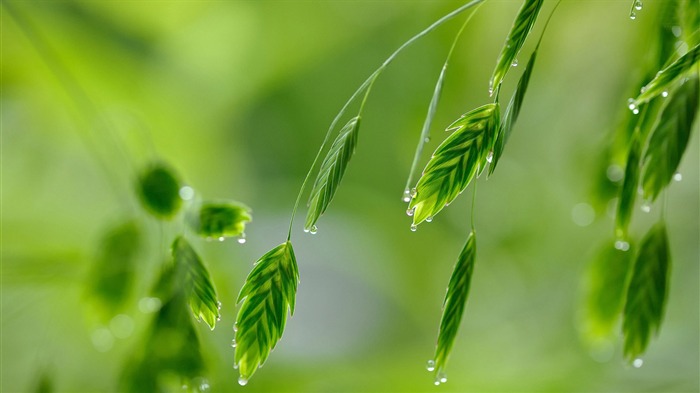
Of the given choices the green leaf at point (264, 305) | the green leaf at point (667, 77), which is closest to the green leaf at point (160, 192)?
the green leaf at point (264, 305)

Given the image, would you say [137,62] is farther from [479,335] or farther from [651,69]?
[651,69]

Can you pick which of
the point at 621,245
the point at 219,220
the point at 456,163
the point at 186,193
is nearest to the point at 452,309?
the point at 456,163

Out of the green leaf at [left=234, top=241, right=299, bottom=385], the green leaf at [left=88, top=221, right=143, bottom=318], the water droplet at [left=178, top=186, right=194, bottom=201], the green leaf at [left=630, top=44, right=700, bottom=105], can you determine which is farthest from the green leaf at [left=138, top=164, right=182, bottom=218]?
the green leaf at [left=630, top=44, right=700, bottom=105]

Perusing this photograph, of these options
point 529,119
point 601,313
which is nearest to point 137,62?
point 529,119

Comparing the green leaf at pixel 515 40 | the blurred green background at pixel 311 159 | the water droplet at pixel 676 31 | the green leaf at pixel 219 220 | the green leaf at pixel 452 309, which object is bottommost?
the green leaf at pixel 452 309

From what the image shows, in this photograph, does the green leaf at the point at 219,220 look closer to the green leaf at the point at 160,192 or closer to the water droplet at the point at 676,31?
the green leaf at the point at 160,192

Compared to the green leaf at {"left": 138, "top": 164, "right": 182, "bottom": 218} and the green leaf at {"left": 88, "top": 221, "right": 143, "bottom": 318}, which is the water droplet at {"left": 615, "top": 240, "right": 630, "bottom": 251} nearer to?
the green leaf at {"left": 138, "top": 164, "right": 182, "bottom": 218}

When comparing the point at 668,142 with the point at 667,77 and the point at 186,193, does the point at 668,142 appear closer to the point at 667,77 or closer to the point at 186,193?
the point at 667,77
